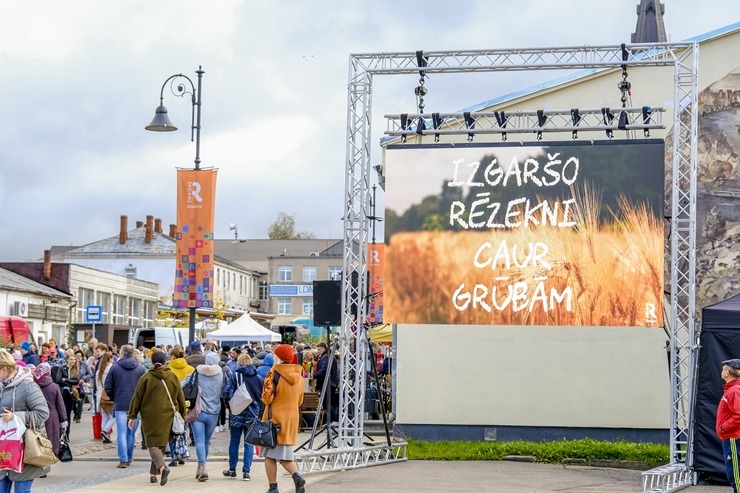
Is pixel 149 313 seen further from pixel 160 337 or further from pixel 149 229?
pixel 160 337

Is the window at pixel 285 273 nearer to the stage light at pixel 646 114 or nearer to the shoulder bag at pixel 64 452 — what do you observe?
the stage light at pixel 646 114

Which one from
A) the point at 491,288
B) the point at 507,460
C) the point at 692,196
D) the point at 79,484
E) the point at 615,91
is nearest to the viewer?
the point at 79,484

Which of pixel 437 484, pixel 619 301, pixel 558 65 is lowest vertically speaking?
pixel 437 484

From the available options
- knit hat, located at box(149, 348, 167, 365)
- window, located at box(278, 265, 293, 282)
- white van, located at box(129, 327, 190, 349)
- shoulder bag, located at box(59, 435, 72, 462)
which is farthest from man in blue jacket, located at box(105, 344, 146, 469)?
window, located at box(278, 265, 293, 282)

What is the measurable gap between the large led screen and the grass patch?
9.06 ft

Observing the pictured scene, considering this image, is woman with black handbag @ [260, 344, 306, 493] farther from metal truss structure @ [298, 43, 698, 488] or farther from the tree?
the tree

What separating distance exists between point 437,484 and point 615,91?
32.3 feet

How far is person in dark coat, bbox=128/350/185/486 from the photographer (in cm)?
1526

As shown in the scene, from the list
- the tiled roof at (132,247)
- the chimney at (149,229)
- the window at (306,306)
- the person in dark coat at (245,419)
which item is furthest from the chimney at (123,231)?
the person in dark coat at (245,419)

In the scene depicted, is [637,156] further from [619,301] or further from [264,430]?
[264,430]

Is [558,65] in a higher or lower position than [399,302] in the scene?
higher

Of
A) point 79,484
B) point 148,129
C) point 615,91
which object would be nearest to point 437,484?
point 79,484

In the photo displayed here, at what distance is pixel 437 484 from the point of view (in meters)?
16.3

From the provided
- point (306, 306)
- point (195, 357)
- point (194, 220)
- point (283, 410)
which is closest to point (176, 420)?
point (283, 410)
